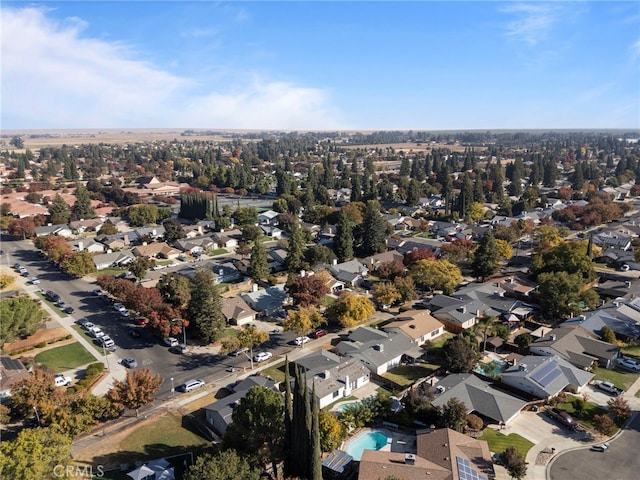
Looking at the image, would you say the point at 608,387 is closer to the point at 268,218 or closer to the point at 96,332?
the point at 96,332

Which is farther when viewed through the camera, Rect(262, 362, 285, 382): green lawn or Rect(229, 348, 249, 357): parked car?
Rect(229, 348, 249, 357): parked car

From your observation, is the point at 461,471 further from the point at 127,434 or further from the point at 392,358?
the point at 127,434

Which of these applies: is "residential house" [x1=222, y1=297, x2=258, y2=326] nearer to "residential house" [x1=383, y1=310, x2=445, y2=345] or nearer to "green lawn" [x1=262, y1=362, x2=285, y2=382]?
"green lawn" [x1=262, y1=362, x2=285, y2=382]

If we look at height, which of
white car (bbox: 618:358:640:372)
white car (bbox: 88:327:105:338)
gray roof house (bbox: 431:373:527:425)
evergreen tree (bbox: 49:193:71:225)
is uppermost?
evergreen tree (bbox: 49:193:71:225)

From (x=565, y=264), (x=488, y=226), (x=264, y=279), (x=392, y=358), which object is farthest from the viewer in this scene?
(x=488, y=226)

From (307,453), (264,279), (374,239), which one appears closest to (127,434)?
(307,453)

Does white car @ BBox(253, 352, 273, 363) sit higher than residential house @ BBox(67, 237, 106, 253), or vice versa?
residential house @ BBox(67, 237, 106, 253)

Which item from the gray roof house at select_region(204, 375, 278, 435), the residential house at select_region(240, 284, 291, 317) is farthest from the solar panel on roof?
the residential house at select_region(240, 284, 291, 317)
